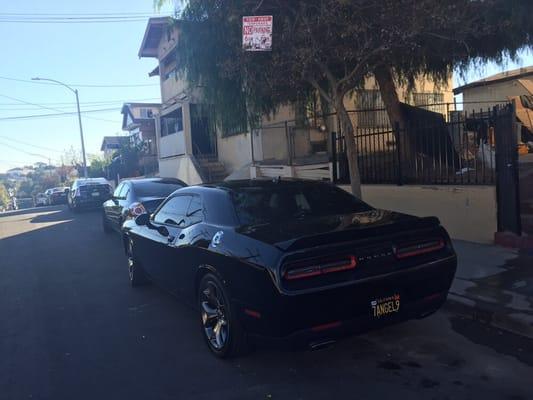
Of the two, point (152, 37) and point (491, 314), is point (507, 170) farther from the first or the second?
point (152, 37)

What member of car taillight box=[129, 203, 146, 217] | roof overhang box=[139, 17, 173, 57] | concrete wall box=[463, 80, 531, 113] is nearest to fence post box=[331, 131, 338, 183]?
car taillight box=[129, 203, 146, 217]

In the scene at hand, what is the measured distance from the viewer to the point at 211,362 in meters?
4.33

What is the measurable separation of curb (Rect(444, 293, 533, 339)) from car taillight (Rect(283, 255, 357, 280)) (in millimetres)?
2012

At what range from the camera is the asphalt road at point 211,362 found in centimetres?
372

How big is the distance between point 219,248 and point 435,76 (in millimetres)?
8628

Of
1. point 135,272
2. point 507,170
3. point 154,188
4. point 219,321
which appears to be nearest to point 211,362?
point 219,321

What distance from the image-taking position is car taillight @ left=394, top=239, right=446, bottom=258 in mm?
4027

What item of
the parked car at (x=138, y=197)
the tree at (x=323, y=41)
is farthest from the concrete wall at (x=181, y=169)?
the tree at (x=323, y=41)

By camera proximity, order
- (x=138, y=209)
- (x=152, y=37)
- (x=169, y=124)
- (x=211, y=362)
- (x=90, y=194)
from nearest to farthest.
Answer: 1. (x=211, y=362)
2. (x=138, y=209)
3. (x=90, y=194)
4. (x=169, y=124)
5. (x=152, y=37)

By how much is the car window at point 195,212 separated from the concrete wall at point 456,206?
4779 mm

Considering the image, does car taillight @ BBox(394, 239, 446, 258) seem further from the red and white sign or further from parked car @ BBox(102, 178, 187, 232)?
parked car @ BBox(102, 178, 187, 232)

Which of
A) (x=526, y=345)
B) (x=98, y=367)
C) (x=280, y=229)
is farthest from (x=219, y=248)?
(x=526, y=345)

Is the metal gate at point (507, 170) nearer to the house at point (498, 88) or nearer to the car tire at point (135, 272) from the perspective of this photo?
the car tire at point (135, 272)

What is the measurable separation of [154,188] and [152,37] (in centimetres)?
1659
